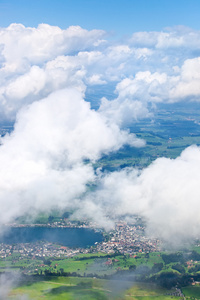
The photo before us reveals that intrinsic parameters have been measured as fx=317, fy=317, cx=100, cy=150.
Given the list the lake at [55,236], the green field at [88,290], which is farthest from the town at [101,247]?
the green field at [88,290]

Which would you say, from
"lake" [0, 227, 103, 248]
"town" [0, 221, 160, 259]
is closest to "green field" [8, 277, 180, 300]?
"town" [0, 221, 160, 259]

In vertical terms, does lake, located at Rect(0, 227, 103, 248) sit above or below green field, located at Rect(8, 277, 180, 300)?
above

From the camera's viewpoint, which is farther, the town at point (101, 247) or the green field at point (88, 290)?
the town at point (101, 247)

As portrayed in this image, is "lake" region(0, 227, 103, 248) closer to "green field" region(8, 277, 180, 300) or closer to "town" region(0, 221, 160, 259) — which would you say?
"town" region(0, 221, 160, 259)

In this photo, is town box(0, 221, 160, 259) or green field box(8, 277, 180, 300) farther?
town box(0, 221, 160, 259)

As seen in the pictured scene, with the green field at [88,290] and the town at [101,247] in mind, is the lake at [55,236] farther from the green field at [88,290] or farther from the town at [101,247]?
the green field at [88,290]

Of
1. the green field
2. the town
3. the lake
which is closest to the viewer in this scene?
the green field

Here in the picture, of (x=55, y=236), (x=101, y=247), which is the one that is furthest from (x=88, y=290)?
(x=55, y=236)

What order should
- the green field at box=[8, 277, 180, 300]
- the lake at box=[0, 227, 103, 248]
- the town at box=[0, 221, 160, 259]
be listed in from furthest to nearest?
the lake at box=[0, 227, 103, 248]
the town at box=[0, 221, 160, 259]
the green field at box=[8, 277, 180, 300]

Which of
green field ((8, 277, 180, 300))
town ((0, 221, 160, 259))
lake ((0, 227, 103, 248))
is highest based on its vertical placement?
lake ((0, 227, 103, 248))
